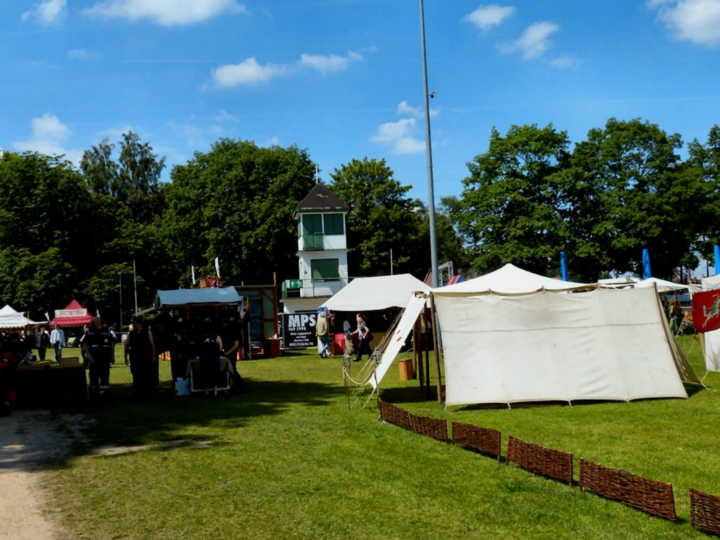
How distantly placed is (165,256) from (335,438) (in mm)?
55640

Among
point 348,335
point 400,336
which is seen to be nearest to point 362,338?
point 348,335

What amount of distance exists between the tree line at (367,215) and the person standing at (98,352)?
3629cm

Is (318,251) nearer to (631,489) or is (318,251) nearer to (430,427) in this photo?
(430,427)

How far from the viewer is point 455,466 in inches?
315

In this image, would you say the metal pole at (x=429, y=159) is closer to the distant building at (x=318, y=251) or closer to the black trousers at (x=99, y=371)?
the black trousers at (x=99, y=371)

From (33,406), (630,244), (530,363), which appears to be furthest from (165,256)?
(530,363)

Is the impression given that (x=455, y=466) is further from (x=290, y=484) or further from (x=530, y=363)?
Answer: (x=530, y=363)

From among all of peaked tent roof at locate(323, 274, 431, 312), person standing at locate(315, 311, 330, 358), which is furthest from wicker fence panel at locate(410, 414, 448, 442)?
person standing at locate(315, 311, 330, 358)

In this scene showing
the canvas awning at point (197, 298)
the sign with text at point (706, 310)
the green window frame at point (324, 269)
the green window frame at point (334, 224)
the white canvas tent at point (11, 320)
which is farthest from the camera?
the green window frame at point (324, 269)

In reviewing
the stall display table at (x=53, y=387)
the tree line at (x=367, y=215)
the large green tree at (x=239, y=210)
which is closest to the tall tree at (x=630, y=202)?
the tree line at (x=367, y=215)

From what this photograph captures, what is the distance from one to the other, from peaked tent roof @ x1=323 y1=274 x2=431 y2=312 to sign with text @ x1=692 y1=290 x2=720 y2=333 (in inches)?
441

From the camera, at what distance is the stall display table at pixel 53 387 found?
14.8 metres

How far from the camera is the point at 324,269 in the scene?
2314 inches

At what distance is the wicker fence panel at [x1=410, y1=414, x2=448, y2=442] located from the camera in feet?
31.2
